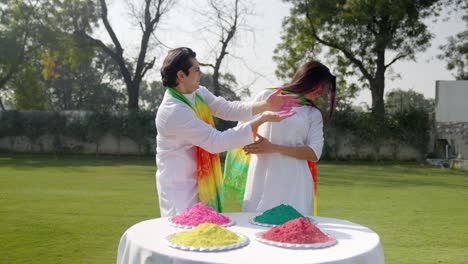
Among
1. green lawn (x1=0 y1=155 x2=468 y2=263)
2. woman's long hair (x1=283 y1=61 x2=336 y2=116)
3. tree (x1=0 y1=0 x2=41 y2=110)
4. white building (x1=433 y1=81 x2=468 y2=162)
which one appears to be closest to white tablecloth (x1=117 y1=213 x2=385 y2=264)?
woman's long hair (x1=283 y1=61 x2=336 y2=116)

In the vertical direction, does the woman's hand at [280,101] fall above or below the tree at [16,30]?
below

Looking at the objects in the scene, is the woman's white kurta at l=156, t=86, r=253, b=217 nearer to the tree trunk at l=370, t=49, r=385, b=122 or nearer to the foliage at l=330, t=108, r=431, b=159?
the foliage at l=330, t=108, r=431, b=159

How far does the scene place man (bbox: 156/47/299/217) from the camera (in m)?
2.25

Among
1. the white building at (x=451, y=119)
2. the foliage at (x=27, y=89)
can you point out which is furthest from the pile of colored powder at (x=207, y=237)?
the foliage at (x=27, y=89)

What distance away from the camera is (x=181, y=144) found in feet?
7.80

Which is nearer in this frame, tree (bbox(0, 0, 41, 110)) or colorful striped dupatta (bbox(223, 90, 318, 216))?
colorful striped dupatta (bbox(223, 90, 318, 216))

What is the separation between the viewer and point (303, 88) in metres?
2.61

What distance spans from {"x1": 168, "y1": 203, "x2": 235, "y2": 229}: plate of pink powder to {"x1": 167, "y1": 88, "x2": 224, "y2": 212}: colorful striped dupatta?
380mm

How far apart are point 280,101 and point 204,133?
0.51m

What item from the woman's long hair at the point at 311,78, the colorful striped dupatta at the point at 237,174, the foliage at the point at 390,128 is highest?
the foliage at the point at 390,128

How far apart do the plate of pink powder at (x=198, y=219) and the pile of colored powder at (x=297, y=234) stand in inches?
11.4

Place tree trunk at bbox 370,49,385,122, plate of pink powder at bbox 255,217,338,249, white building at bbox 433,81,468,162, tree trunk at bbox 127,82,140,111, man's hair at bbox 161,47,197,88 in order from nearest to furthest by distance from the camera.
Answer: plate of pink powder at bbox 255,217,338,249, man's hair at bbox 161,47,197,88, white building at bbox 433,81,468,162, tree trunk at bbox 370,49,385,122, tree trunk at bbox 127,82,140,111

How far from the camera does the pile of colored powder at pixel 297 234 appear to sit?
1.68m

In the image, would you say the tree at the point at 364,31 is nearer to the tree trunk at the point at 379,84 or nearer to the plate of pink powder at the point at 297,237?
the tree trunk at the point at 379,84
